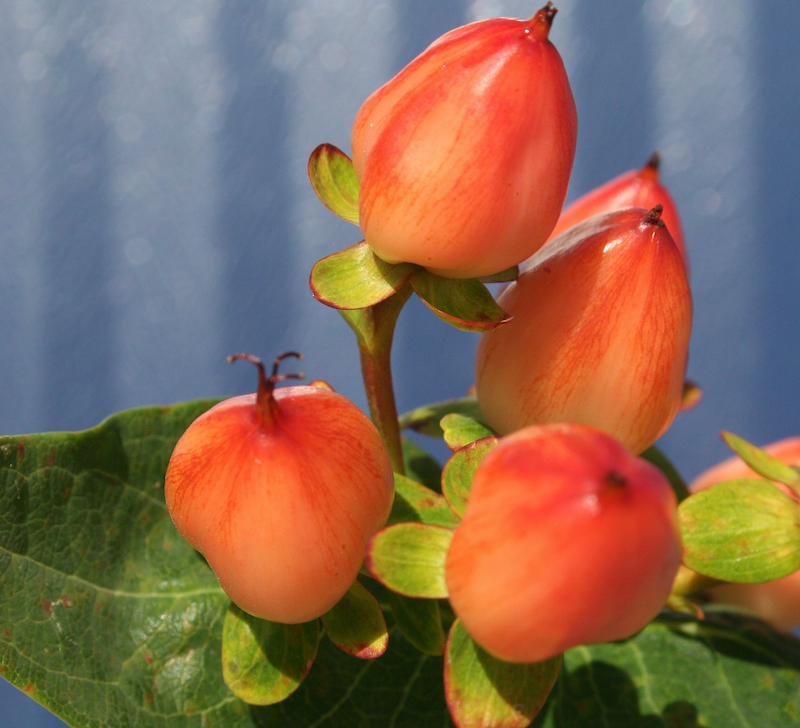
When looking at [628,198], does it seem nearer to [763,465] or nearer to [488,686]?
[763,465]

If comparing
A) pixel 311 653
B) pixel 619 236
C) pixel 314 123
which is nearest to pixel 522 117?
pixel 619 236

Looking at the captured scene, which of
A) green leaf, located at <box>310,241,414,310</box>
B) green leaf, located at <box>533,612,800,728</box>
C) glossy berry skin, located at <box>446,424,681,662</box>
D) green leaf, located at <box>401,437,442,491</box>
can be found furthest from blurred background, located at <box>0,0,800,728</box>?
glossy berry skin, located at <box>446,424,681,662</box>

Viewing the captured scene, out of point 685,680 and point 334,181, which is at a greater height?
point 334,181

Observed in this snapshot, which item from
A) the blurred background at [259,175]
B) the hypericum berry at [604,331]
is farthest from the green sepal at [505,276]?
the blurred background at [259,175]

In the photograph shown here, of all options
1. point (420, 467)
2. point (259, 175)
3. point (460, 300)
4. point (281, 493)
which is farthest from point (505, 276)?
point (259, 175)

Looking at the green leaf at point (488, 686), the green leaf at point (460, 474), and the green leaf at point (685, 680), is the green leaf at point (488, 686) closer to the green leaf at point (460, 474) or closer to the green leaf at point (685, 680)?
the green leaf at point (460, 474)

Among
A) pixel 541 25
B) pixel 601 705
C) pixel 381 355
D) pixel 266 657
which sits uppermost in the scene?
pixel 541 25

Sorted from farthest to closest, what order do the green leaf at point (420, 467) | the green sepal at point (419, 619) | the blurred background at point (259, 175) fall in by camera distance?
1. the blurred background at point (259, 175)
2. the green leaf at point (420, 467)
3. the green sepal at point (419, 619)
